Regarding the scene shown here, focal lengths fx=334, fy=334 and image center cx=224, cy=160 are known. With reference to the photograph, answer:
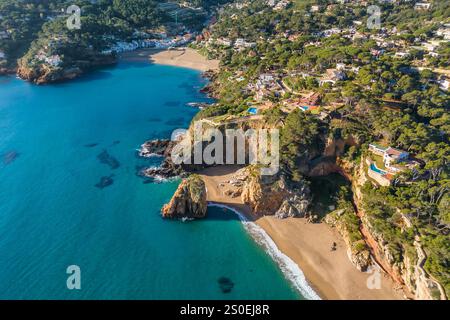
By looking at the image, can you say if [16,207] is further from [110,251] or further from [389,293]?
[389,293]

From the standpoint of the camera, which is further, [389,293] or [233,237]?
[233,237]

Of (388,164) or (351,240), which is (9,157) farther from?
(388,164)

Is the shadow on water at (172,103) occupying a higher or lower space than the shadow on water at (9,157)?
higher

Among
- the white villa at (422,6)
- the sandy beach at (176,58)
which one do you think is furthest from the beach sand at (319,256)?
the white villa at (422,6)

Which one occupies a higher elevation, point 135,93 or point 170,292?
point 135,93

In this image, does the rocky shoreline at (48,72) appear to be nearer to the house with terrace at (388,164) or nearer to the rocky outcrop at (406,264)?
the house with terrace at (388,164)
